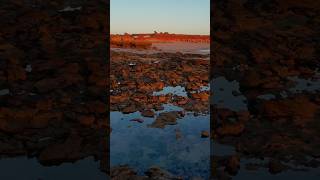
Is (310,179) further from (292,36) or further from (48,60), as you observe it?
(48,60)

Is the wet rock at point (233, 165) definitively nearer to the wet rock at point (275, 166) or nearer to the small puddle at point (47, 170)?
the wet rock at point (275, 166)

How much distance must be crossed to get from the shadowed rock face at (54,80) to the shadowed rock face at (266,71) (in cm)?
99

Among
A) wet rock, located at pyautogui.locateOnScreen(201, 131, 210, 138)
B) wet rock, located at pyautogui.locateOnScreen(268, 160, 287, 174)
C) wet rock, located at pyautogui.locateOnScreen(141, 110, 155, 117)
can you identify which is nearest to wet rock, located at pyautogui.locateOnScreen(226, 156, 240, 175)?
wet rock, located at pyautogui.locateOnScreen(268, 160, 287, 174)

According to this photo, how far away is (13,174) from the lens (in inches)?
128

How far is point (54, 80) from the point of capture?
3369mm

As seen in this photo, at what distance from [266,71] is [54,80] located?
69.6 inches

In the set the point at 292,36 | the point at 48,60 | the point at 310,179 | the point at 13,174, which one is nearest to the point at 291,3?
the point at 292,36

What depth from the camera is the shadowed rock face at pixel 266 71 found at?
3416 mm

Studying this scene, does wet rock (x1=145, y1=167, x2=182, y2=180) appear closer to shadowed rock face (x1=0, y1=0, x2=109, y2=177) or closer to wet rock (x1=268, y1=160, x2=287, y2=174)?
shadowed rock face (x1=0, y1=0, x2=109, y2=177)

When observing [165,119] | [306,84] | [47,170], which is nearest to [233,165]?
[306,84]

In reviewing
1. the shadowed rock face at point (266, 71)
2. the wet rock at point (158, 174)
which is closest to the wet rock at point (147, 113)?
the wet rock at point (158, 174)

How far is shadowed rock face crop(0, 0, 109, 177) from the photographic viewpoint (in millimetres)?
3287

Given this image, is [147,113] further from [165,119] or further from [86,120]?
[86,120]

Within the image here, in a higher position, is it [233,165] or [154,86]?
[154,86]
